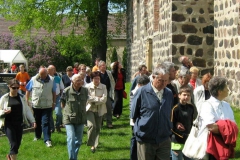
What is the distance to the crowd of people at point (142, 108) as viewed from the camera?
18.8 feet

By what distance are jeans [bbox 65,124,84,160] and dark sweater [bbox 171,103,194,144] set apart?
238cm

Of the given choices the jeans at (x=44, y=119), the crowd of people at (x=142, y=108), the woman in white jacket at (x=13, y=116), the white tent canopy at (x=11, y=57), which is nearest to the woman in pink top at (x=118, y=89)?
the crowd of people at (x=142, y=108)

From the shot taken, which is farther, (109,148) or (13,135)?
(109,148)

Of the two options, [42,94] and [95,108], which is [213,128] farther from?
[42,94]

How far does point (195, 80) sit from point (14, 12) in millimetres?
24097

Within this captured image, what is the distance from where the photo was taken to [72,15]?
3008cm

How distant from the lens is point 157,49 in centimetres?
1719

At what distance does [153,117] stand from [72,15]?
24587 mm

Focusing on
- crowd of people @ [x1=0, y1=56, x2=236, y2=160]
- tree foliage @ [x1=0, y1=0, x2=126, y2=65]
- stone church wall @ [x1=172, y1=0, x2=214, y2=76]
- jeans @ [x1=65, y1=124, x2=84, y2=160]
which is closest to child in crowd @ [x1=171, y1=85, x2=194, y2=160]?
crowd of people @ [x1=0, y1=56, x2=236, y2=160]

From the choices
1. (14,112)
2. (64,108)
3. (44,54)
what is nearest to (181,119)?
(64,108)

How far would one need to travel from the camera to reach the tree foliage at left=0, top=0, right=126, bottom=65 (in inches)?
1156

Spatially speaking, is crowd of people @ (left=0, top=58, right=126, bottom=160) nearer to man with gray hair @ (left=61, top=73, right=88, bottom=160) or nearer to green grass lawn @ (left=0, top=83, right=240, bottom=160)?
man with gray hair @ (left=61, top=73, right=88, bottom=160)

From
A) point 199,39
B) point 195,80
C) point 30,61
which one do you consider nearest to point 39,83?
point 195,80

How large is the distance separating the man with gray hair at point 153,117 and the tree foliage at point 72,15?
23095 millimetres
